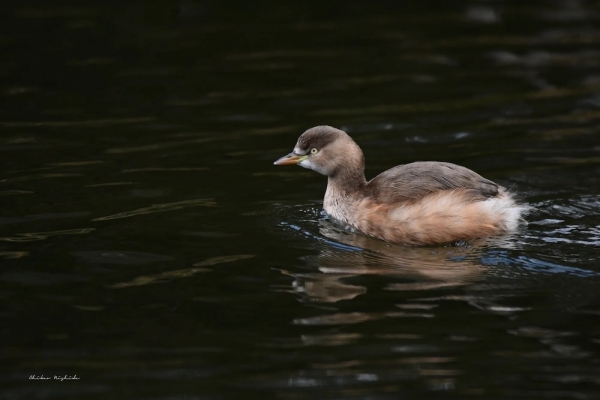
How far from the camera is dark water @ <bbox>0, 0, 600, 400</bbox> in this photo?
4.80 metres

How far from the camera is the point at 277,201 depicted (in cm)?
720

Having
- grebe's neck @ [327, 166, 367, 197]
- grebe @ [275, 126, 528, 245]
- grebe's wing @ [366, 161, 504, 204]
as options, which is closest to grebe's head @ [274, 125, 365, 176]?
grebe's neck @ [327, 166, 367, 197]

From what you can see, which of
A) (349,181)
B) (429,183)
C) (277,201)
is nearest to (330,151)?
(349,181)

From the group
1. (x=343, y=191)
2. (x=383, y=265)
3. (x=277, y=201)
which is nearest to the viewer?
(x=383, y=265)

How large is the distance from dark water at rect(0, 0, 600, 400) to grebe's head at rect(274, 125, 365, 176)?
337 mm

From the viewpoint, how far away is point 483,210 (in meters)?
6.41

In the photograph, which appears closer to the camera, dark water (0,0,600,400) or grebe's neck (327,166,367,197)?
dark water (0,0,600,400)

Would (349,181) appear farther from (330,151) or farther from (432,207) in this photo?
(432,207)

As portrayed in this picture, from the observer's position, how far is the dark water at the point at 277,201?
4805 mm

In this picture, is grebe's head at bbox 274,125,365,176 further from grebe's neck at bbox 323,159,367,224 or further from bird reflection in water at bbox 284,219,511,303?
bird reflection in water at bbox 284,219,511,303

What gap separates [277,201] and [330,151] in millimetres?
515

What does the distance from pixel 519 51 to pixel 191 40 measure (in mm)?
3313

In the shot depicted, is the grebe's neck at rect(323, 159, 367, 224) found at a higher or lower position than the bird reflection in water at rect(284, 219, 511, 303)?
higher

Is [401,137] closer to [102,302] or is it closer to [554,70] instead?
[554,70]
